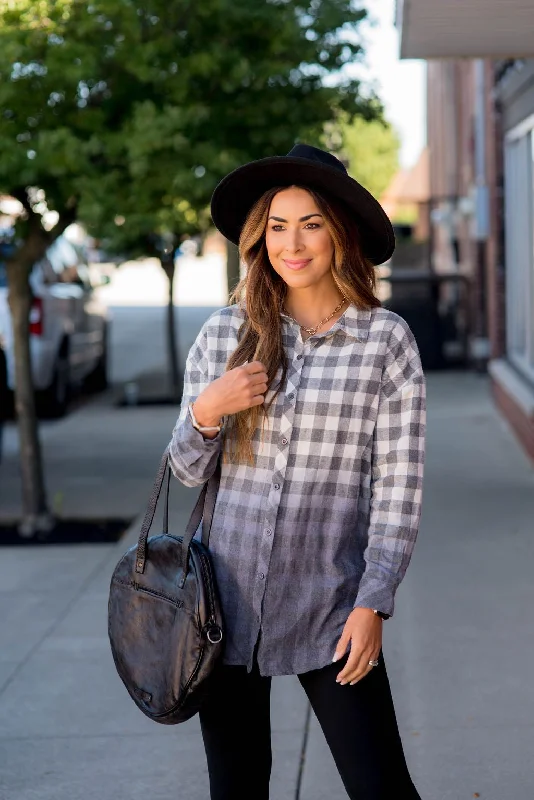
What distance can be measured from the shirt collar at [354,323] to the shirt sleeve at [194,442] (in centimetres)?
28

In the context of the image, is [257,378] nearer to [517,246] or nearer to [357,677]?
[357,677]

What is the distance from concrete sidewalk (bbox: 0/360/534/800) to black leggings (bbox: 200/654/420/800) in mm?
1368

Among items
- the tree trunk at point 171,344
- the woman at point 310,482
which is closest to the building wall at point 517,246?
the tree trunk at point 171,344

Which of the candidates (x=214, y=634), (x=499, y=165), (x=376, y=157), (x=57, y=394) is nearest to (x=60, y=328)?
(x=57, y=394)

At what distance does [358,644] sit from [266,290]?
76cm

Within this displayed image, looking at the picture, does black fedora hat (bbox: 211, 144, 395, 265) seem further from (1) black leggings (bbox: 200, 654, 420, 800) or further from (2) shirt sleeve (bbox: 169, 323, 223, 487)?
(1) black leggings (bbox: 200, 654, 420, 800)

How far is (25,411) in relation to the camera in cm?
825

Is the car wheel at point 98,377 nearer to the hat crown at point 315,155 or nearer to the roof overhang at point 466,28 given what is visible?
the roof overhang at point 466,28

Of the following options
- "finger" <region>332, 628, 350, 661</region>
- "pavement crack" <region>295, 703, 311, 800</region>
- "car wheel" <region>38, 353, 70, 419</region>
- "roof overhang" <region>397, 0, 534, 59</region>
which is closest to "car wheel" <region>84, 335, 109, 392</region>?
"car wheel" <region>38, 353, 70, 419</region>

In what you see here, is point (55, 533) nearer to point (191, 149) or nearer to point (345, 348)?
point (191, 149)

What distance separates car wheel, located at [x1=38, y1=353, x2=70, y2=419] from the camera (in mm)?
13828

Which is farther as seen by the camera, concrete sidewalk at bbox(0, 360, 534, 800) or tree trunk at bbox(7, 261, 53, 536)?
tree trunk at bbox(7, 261, 53, 536)

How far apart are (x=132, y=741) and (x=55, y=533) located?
3.61m

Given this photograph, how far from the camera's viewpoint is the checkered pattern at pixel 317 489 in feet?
8.82
